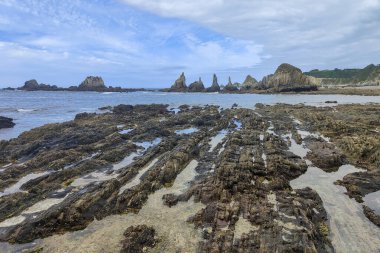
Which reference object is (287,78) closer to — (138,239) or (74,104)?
(74,104)

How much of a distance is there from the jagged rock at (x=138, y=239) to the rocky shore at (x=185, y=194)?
4cm

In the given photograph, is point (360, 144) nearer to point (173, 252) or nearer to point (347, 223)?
point (347, 223)

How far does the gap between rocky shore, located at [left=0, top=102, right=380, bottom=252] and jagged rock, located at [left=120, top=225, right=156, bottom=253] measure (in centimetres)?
4

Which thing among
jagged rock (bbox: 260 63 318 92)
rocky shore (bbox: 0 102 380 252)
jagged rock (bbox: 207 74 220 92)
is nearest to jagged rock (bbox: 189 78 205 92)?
jagged rock (bbox: 207 74 220 92)

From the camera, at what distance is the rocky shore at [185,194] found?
14.2 metres

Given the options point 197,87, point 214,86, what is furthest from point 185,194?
point 214,86

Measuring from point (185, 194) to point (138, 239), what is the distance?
5399 mm

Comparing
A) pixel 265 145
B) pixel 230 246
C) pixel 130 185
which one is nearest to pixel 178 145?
pixel 265 145

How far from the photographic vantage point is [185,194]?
19234mm

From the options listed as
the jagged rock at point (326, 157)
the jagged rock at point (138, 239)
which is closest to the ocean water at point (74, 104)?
the jagged rock at point (138, 239)

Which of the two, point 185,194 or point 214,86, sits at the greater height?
point 185,194

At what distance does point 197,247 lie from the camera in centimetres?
1364

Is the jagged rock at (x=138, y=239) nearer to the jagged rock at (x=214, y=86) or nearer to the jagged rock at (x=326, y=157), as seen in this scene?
the jagged rock at (x=326, y=157)

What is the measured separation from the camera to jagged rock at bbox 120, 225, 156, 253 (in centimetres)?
1360
